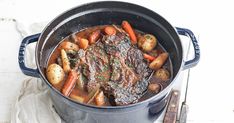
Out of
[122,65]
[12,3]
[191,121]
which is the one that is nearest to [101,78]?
[122,65]

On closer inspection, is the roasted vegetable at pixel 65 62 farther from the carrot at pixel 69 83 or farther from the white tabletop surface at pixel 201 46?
the white tabletop surface at pixel 201 46

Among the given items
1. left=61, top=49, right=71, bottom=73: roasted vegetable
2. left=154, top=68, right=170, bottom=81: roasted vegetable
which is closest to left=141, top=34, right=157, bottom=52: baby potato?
left=154, top=68, right=170, bottom=81: roasted vegetable

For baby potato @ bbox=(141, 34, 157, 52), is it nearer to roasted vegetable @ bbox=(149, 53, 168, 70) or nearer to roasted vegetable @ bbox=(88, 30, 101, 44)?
roasted vegetable @ bbox=(149, 53, 168, 70)

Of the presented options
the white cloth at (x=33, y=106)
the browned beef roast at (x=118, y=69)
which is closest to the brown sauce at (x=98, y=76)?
the browned beef roast at (x=118, y=69)

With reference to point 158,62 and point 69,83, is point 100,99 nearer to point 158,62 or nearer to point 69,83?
point 69,83

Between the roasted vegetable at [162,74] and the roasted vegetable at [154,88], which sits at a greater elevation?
the roasted vegetable at [162,74]
